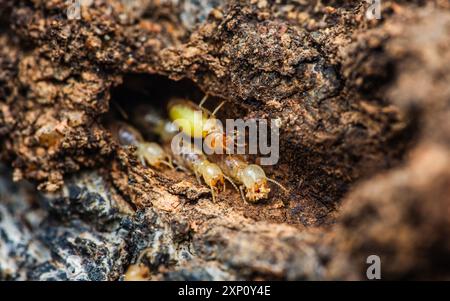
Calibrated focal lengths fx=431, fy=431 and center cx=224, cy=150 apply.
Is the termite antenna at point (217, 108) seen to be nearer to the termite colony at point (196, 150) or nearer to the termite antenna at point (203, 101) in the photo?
the termite colony at point (196, 150)

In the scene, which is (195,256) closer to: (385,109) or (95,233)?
(95,233)

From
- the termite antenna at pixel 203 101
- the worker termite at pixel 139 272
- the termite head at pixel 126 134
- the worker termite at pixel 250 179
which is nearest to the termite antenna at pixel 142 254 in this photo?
the worker termite at pixel 139 272

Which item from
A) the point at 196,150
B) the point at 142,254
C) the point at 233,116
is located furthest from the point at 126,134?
the point at 142,254

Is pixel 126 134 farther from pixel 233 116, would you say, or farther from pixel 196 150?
pixel 233 116

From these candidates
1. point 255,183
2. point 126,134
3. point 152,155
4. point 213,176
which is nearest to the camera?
point 255,183

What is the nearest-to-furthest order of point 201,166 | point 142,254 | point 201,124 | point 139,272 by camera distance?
point 139,272, point 142,254, point 201,166, point 201,124

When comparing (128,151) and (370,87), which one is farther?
(128,151)
